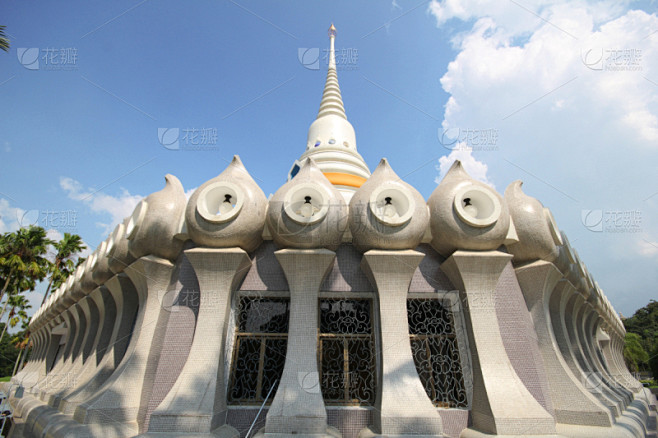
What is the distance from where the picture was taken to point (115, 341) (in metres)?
11.9

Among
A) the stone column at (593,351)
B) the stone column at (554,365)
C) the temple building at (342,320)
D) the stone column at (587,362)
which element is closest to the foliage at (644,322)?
the stone column at (593,351)

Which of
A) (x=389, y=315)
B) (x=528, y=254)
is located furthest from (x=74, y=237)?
(x=528, y=254)

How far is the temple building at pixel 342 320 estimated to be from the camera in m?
7.75

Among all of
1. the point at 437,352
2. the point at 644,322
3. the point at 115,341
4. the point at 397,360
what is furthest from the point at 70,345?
the point at 644,322

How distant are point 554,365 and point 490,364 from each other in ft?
9.77

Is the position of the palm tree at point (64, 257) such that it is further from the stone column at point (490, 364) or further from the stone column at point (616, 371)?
the stone column at point (616, 371)

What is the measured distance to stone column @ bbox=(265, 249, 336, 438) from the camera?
724 centimetres

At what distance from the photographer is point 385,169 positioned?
9.89 metres


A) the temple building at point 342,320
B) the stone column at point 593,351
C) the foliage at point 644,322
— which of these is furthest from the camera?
the foliage at point 644,322

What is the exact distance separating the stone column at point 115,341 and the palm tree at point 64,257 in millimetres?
25534

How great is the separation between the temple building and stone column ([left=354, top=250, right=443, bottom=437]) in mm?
33

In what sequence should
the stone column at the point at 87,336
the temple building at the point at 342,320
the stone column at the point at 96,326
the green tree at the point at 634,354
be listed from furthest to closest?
the green tree at the point at 634,354 < the stone column at the point at 87,336 < the stone column at the point at 96,326 < the temple building at the point at 342,320

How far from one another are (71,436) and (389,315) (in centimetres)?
785

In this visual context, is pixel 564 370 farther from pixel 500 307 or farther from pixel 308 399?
pixel 308 399
